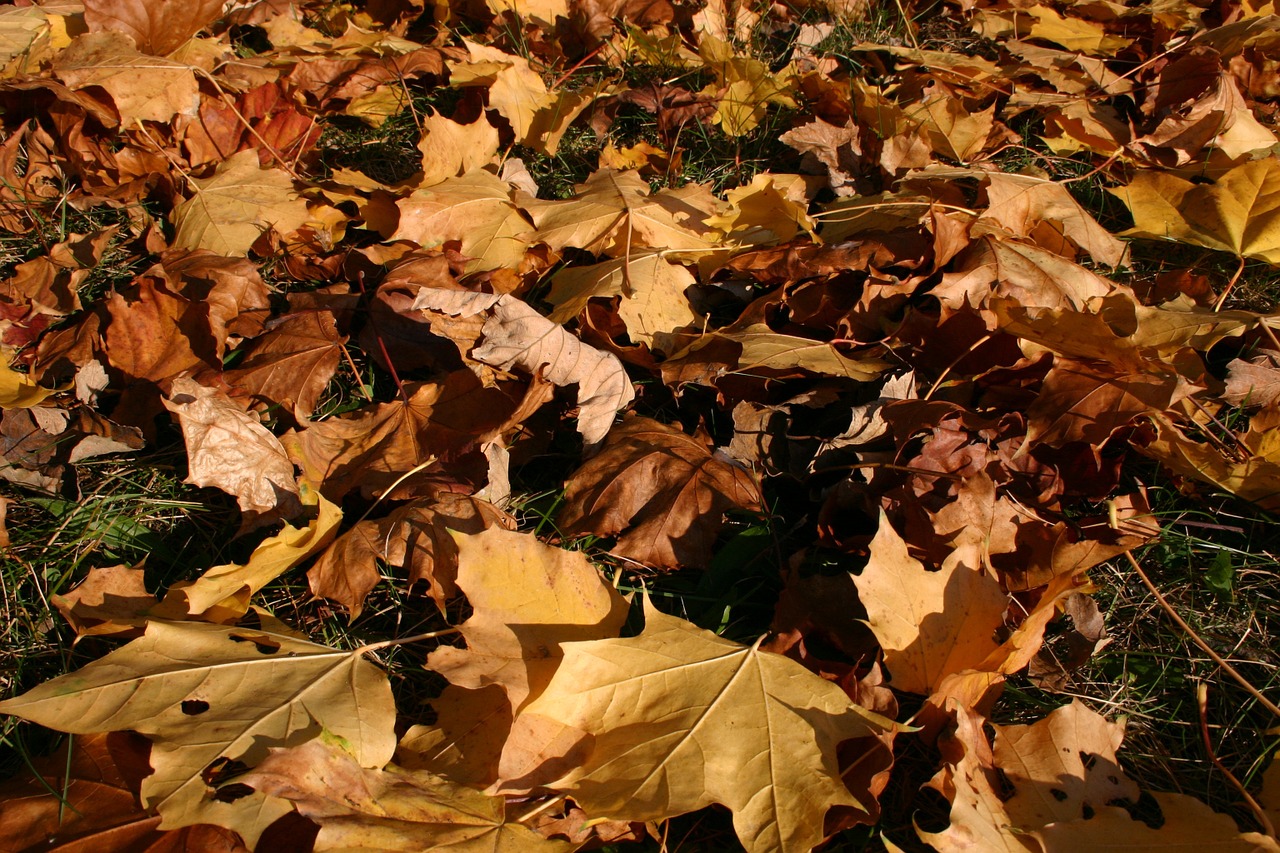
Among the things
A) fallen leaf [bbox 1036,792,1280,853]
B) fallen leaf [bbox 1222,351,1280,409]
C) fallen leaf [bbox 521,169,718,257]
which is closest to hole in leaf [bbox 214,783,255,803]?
fallen leaf [bbox 1036,792,1280,853]

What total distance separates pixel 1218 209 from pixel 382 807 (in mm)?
2275

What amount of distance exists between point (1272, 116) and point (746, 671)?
2.57m

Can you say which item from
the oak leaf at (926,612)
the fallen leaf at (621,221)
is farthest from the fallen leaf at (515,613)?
the fallen leaf at (621,221)

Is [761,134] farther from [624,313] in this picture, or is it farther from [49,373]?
[49,373]

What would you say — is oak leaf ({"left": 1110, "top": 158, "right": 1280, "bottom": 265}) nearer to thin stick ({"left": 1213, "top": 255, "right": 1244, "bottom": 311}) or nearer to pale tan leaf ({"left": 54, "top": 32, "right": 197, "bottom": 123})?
thin stick ({"left": 1213, "top": 255, "right": 1244, "bottom": 311})

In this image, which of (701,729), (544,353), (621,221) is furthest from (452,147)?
(701,729)

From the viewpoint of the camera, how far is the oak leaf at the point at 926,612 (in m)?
1.34

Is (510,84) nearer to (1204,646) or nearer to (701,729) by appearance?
(701,729)

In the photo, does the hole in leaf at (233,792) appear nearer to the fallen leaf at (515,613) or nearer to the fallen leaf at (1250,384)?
the fallen leaf at (515,613)

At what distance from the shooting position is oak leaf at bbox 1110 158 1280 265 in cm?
207

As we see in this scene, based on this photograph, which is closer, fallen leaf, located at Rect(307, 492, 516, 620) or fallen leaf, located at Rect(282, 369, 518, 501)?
fallen leaf, located at Rect(307, 492, 516, 620)

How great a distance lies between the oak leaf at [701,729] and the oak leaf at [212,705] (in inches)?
11.5

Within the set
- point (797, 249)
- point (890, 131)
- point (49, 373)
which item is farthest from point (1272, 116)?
point (49, 373)

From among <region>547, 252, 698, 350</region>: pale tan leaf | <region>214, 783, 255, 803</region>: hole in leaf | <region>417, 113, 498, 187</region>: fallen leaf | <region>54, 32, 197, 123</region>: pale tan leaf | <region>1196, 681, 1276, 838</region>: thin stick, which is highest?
<region>54, 32, 197, 123</region>: pale tan leaf
